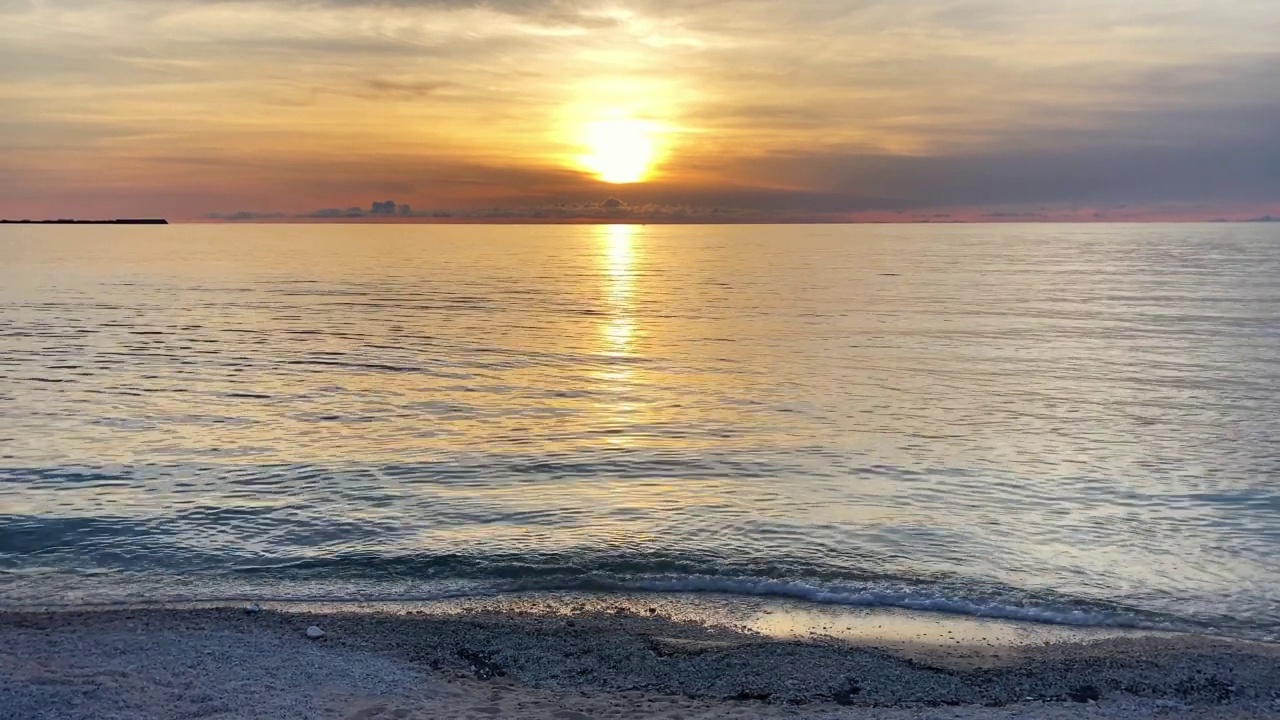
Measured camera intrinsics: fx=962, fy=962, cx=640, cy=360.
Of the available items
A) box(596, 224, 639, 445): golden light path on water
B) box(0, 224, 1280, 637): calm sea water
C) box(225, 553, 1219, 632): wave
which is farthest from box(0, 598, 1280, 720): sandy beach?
box(596, 224, 639, 445): golden light path on water

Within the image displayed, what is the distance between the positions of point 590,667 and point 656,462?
37.0ft

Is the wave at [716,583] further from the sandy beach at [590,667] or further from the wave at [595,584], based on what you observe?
the sandy beach at [590,667]

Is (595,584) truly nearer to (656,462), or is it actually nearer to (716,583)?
(716,583)

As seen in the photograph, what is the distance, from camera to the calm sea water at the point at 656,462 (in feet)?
51.2

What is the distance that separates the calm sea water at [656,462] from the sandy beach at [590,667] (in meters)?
1.40

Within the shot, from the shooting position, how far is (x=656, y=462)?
22969 millimetres

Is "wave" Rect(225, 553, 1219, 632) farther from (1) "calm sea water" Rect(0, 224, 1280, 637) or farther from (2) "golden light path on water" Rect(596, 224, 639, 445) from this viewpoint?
(2) "golden light path on water" Rect(596, 224, 639, 445)

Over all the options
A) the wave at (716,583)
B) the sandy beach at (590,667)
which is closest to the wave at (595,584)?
the wave at (716,583)

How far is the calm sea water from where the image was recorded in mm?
15602

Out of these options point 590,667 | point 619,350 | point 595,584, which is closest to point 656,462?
point 595,584

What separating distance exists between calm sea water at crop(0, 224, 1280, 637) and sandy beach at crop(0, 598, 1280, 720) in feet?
4.58

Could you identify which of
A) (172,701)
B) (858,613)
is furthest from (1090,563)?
(172,701)

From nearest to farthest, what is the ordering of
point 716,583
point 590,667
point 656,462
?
point 590,667, point 716,583, point 656,462

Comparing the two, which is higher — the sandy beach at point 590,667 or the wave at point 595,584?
the sandy beach at point 590,667
